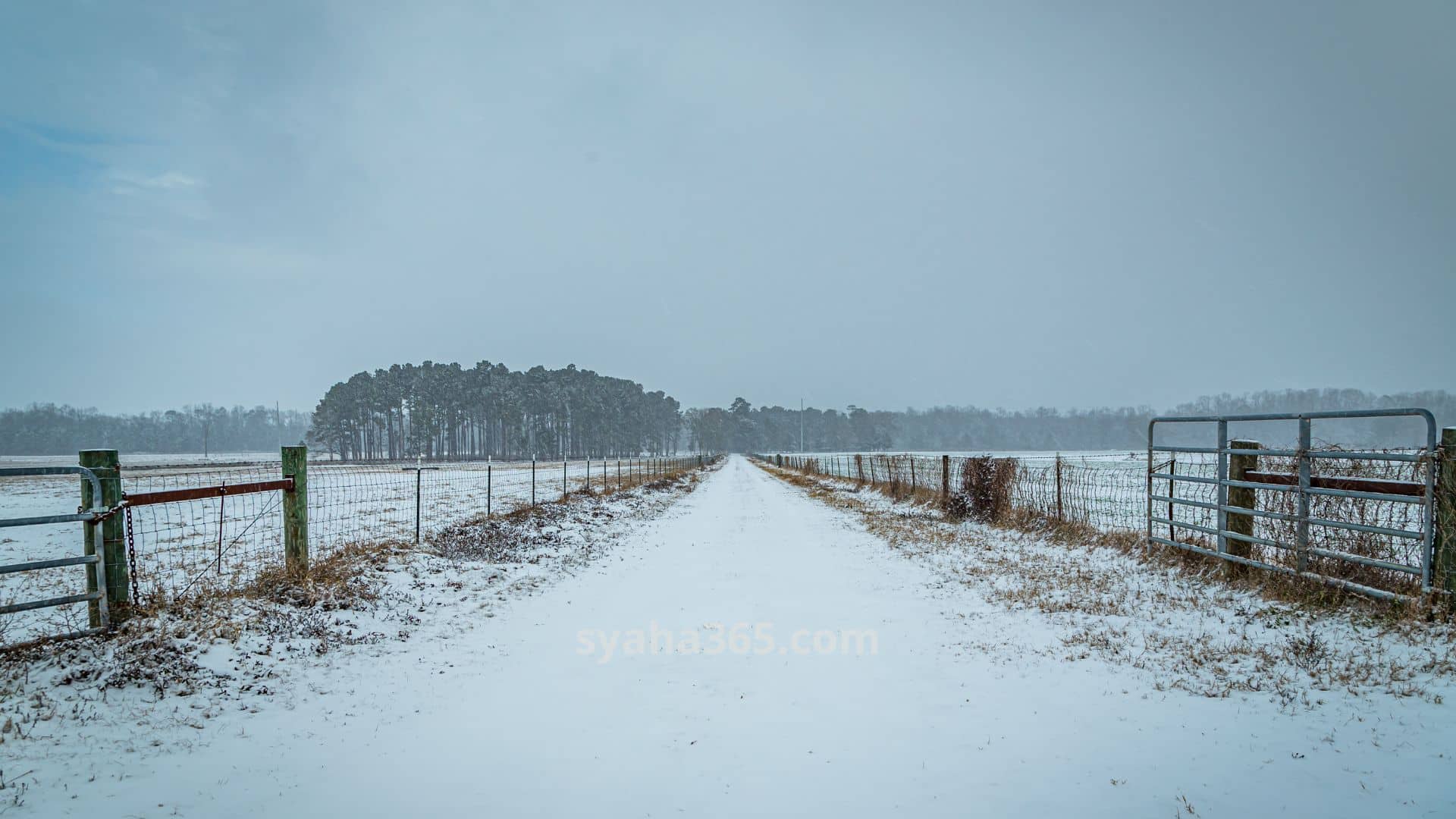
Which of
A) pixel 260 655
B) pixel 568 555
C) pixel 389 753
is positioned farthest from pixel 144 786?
pixel 568 555

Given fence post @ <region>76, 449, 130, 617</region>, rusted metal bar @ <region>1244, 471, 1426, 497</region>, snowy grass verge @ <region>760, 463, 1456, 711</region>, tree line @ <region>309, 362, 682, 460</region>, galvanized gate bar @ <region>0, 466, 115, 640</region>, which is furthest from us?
tree line @ <region>309, 362, 682, 460</region>

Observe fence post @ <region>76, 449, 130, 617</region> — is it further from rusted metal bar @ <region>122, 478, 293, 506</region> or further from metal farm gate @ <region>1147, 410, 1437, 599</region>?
metal farm gate @ <region>1147, 410, 1437, 599</region>

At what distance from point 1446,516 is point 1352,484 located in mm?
975

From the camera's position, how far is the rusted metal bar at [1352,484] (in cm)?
639

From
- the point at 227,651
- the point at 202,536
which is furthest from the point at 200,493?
the point at 202,536

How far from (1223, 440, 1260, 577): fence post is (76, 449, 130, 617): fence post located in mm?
11602

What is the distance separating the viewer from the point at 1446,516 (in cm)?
593

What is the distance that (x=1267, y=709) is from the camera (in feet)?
14.5

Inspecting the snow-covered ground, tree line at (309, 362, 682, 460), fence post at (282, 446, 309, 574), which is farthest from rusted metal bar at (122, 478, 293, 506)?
tree line at (309, 362, 682, 460)

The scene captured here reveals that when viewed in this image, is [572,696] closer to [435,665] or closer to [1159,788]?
[435,665]

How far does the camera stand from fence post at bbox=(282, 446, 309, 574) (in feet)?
26.4

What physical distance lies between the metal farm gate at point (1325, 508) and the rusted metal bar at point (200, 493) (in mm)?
11087

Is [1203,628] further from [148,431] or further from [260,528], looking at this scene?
[148,431]

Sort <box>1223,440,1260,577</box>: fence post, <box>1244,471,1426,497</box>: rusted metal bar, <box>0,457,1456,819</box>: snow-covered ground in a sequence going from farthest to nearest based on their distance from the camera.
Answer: <box>1223,440,1260,577</box>: fence post → <box>1244,471,1426,497</box>: rusted metal bar → <box>0,457,1456,819</box>: snow-covered ground
